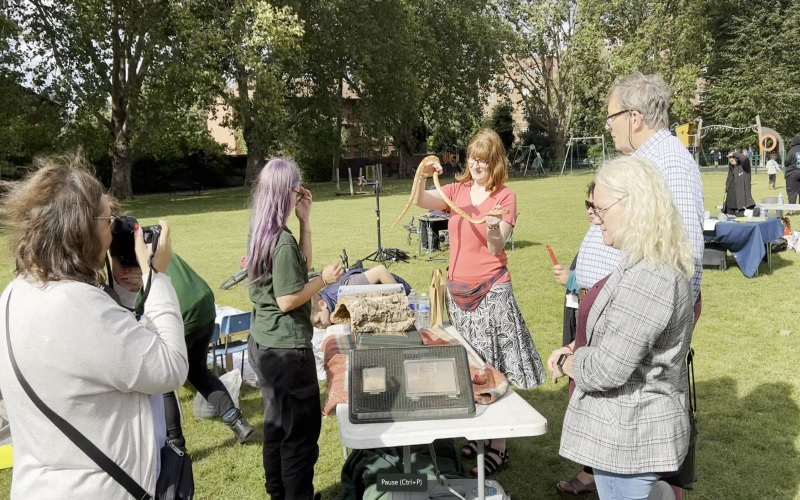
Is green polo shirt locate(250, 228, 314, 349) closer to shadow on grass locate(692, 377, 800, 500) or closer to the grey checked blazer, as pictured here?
the grey checked blazer

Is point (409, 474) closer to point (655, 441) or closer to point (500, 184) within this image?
point (655, 441)

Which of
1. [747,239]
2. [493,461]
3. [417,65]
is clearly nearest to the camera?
[493,461]

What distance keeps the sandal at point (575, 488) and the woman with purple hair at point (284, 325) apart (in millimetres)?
1474

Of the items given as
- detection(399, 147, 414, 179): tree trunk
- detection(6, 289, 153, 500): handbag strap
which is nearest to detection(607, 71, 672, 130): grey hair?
detection(6, 289, 153, 500): handbag strap

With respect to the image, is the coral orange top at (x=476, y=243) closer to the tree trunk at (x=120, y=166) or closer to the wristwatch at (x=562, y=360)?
the wristwatch at (x=562, y=360)

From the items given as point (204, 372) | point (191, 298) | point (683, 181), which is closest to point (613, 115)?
point (683, 181)


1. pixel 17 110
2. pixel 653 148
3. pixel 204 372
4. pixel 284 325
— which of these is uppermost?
pixel 17 110

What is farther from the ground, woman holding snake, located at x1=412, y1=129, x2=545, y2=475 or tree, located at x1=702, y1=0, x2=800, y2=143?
tree, located at x1=702, y1=0, x2=800, y2=143

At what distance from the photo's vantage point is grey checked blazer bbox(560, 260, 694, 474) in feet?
6.29

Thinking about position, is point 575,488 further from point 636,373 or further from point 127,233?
point 127,233

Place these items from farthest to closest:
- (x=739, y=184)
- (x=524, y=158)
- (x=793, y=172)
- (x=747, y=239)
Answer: (x=524, y=158) → (x=793, y=172) → (x=739, y=184) → (x=747, y=239)

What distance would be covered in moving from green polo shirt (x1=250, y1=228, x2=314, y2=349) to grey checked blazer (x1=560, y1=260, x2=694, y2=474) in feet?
4.30

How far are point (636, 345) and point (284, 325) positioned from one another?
1.60m

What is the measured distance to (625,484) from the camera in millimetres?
2076
